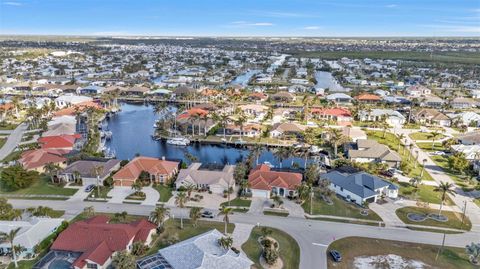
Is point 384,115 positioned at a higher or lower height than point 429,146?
higher

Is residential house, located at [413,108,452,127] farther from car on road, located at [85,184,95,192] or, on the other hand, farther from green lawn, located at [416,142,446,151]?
car on road, located at [85,184,95,192]

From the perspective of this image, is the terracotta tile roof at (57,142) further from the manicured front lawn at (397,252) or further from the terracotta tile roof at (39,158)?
the manicured front lawn at (397,252)

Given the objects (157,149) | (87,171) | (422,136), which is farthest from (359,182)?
(157,149)

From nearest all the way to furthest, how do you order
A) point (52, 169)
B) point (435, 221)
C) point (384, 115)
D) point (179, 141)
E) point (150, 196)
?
point (435, 221)
point (150, 196)
point (52, 169)
point (179, 141)
point (384, 115)

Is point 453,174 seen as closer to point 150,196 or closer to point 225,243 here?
point 225,243

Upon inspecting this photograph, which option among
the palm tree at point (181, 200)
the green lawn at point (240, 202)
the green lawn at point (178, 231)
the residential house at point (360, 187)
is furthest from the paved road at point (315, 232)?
the residential house at point (360, 187)

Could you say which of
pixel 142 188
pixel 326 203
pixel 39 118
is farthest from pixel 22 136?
pixel 326 203

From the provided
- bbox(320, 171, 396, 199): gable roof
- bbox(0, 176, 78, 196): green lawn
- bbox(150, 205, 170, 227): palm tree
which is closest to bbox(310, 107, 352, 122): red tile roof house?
bbox(320, 171, 396, 199): gable roof
